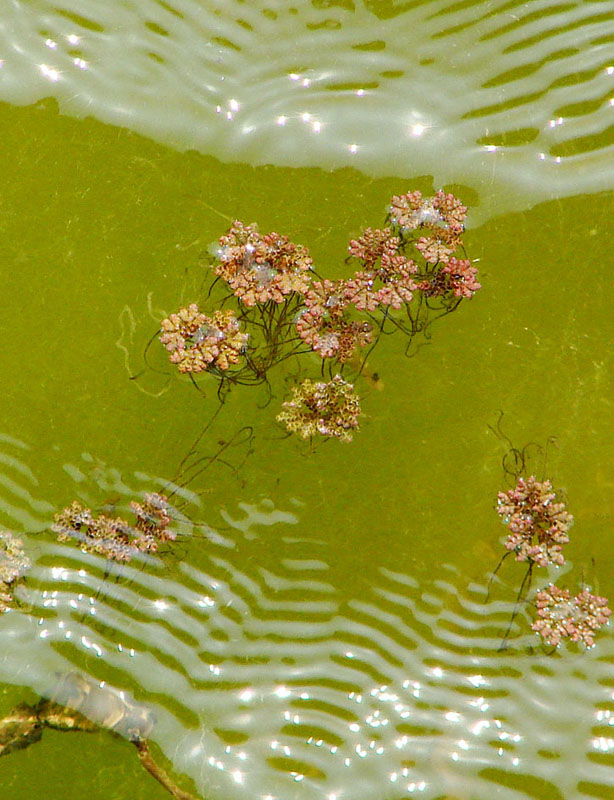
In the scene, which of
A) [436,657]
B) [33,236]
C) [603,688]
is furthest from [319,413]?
[603,688]

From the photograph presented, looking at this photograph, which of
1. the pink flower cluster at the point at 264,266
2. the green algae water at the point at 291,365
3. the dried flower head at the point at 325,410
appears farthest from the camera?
the green algae water at the point at 291,365

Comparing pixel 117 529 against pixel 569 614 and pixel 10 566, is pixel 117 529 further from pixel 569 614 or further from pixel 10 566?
pixel 569 614

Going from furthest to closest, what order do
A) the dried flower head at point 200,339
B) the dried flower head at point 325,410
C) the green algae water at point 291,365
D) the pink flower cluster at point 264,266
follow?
the green algae water at point 291,365, the dried flower head at point 325,410, the pink flower cluster at point 264,266, the dried flower head at point 200,339

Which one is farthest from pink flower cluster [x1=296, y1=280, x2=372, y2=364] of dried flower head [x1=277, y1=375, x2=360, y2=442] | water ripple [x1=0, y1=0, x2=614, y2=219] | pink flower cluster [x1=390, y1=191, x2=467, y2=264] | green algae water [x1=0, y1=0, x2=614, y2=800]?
water ripple [x1=0, y1=0, x2=614, y2=219]

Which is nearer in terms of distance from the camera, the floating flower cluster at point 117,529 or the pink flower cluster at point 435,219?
the pink flower cluster at point 435,219

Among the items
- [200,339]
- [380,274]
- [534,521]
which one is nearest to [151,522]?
[200,339]

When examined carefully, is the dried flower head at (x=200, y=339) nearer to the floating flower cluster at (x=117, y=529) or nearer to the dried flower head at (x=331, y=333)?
the dried flower head at (x=331, y=333)

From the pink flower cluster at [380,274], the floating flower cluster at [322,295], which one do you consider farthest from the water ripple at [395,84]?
the pink flower cluster at [380,274]
